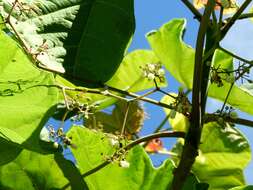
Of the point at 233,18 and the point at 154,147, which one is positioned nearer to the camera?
the point at 233,18

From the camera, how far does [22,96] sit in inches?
39.9

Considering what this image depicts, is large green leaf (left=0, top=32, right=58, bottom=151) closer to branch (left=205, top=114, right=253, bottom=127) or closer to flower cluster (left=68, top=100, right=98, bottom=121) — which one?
flower cluster (left=68, top=100, right=98, bottom=121)

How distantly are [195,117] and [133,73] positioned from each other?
811 mm

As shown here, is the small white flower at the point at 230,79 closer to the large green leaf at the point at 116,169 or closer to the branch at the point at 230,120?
the branch at the point at 230,120

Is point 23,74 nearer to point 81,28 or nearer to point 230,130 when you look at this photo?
point 81,28

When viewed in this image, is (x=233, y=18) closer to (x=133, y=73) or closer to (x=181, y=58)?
(x=181, y=58)

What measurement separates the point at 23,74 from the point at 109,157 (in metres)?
0.21

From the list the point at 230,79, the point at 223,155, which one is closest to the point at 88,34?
the point at 230,79

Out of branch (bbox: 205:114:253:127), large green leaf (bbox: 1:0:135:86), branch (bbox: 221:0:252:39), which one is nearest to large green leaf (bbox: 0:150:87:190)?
large green leaf (bbox: 1:0:135:86)

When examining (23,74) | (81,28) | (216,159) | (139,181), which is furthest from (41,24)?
(216,159)

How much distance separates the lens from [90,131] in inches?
47.9

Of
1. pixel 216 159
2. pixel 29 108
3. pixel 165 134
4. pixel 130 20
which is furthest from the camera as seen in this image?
pixel 216 159

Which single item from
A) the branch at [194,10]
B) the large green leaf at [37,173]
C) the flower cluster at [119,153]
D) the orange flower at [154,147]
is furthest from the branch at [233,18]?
the orange flower at [154,147]

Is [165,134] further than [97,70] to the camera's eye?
No
